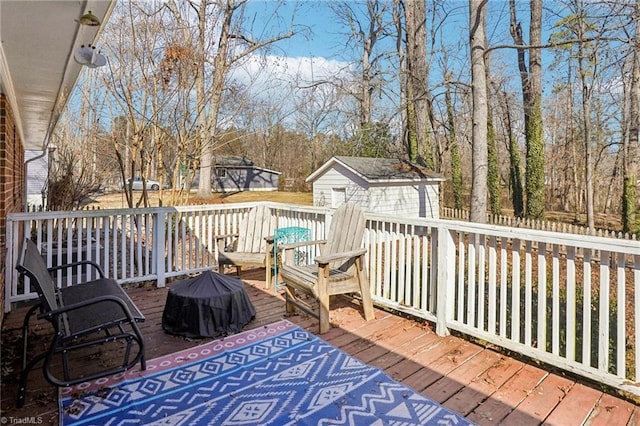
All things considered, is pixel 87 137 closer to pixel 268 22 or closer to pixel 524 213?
pixel 268 22

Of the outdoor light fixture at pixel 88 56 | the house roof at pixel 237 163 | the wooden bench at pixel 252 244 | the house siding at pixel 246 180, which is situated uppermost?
the house roof at pixel 237 163

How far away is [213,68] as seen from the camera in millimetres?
7211

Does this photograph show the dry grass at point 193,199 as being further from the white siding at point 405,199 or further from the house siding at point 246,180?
the house siding at point 246,180

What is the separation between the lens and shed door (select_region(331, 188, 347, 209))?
13983mm

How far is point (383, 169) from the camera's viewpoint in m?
13.6

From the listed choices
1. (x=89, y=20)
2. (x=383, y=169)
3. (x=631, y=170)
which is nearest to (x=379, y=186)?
(x=383, y=169)

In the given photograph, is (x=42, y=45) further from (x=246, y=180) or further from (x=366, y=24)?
(x=246, y=180)

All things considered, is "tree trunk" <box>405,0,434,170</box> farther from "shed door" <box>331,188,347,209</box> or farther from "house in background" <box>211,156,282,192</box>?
"house in background" <box>211,156,282,192</box>

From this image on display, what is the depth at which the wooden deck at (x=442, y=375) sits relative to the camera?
2.41 metres

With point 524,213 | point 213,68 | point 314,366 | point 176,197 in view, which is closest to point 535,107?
point 524,213

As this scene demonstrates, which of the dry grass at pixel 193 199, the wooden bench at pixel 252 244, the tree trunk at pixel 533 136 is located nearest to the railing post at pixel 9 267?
the wooden bench at pixel 252 244

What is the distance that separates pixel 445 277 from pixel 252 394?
6.47 feet

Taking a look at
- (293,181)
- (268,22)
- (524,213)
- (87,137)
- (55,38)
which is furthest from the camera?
(293,181)

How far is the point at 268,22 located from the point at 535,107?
397 inches
